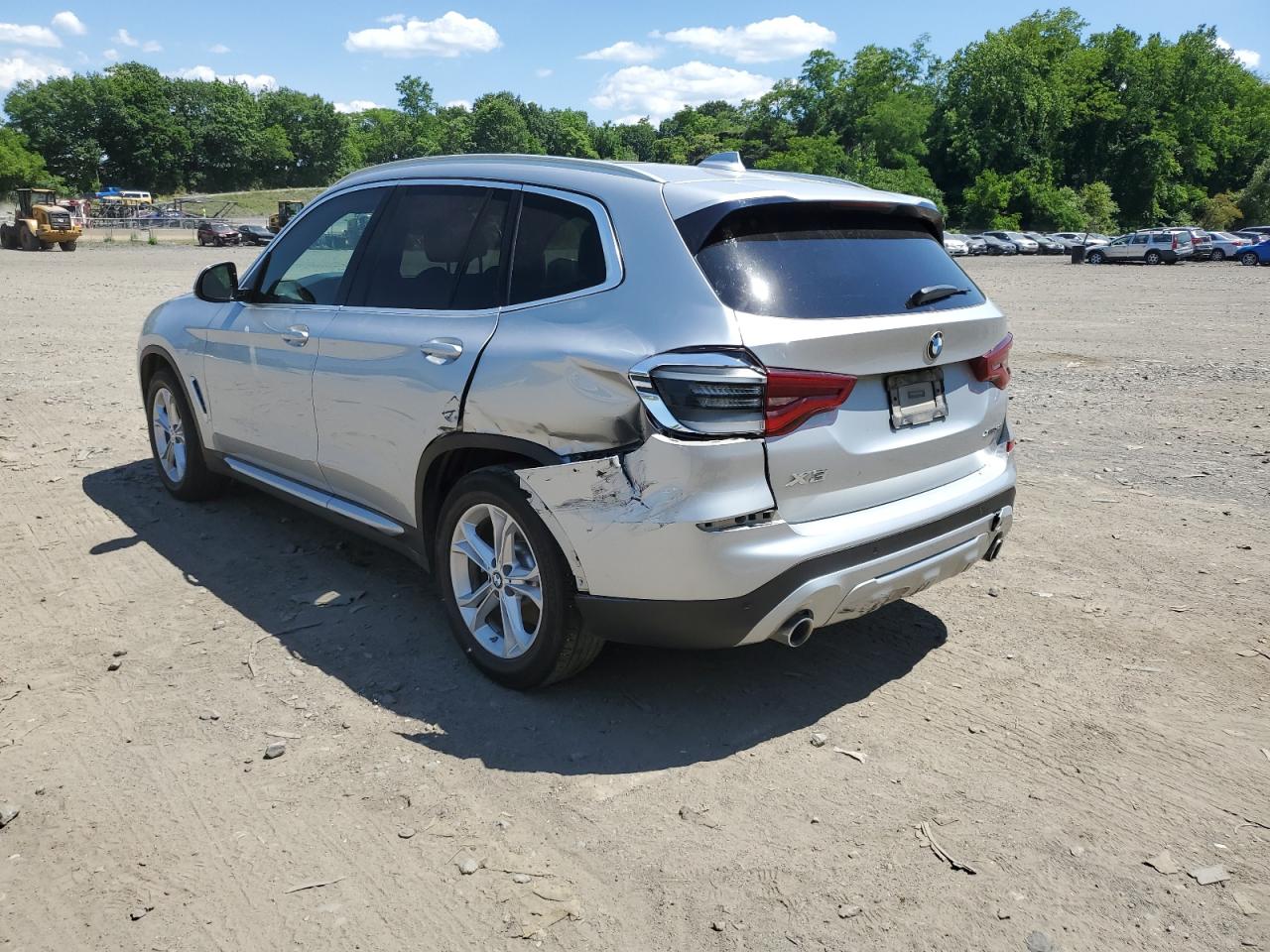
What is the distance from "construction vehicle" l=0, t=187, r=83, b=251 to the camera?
4425cm

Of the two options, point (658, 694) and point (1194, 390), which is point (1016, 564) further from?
point (1194, 390)

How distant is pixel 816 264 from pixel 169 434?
4.52 metres

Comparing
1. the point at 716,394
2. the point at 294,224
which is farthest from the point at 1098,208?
the point at 716,394

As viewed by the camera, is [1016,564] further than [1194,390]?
No

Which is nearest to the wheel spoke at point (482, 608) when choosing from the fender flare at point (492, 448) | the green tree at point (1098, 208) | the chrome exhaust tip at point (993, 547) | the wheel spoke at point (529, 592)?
the wheel spoke at point (529, 592)

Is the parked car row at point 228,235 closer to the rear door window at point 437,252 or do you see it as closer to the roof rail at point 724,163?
the rear door window at point 437,252

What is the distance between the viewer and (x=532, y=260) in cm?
384

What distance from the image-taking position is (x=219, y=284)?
218 inches

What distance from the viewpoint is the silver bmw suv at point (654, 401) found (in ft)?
10.5

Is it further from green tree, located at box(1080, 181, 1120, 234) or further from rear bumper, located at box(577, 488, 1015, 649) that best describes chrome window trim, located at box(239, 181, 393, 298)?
green tree, located at box(1080, 181, 1120, 234)

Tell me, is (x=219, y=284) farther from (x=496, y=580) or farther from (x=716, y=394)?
(x=716, y=394)

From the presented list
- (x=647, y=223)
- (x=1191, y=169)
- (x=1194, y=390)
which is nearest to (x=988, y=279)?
(x=1194, y=390)

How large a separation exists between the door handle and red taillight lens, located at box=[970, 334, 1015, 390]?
1.94m

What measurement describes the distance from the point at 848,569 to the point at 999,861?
97cm
